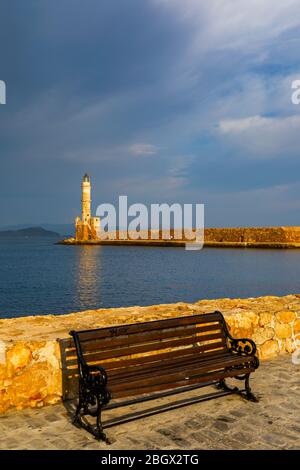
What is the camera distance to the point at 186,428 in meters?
3.60

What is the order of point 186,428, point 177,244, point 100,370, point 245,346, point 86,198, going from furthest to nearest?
point 86,198 → point 177,244 → point 245,346 → point 186,428 → point 100,370

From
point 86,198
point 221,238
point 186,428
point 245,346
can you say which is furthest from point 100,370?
point 86,198

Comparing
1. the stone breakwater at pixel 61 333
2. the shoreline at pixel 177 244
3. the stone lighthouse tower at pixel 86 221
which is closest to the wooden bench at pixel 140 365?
the stone breakwater at pixel 61 333

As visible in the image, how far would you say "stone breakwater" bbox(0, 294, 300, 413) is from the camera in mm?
3977

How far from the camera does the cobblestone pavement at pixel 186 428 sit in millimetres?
3312

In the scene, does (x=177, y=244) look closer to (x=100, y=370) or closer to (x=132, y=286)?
(x=132, y=286)

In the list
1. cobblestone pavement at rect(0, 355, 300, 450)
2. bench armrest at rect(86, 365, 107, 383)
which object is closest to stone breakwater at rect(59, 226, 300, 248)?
cobblestone pavement at rect(0, 355, 300, 450)

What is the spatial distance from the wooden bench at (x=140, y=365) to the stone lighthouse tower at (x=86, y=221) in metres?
92.6

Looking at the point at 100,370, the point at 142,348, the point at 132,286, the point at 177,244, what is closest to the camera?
the point at 100,370

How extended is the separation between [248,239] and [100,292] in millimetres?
57000

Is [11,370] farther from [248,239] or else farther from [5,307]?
[248,239]

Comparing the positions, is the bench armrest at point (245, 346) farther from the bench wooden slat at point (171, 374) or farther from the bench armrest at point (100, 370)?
the bench armrest at point (100, 370)

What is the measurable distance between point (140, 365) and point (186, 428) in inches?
26.0

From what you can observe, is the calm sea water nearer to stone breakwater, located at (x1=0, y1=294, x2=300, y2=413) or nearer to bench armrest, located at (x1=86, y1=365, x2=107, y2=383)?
stone breakwater, located at (x1=0, y1=294, x2=300, y2=413)
